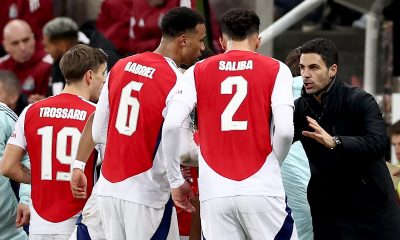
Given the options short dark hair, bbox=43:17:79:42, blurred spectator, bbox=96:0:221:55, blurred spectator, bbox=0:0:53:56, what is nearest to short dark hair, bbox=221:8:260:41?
blurred spectator, bbox=96:0:221:55

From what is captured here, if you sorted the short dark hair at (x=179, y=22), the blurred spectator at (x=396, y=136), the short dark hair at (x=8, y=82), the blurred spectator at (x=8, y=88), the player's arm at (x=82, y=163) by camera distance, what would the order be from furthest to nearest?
the short dark hair at (x=8, y=82) < the blurred spectator at (x=8, y=88) < the blurred spectator at (x=396, y=136) < the player's arm at (x=82, y=163) < the short dark hair at (x=179, y=22)

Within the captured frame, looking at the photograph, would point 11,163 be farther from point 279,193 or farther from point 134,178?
point 279,193

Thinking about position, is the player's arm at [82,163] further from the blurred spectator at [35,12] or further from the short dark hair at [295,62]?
the blurred spectator at [35,12]

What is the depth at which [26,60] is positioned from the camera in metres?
15.0

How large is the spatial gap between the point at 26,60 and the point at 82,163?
5297 millimetres

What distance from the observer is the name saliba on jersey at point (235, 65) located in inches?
360

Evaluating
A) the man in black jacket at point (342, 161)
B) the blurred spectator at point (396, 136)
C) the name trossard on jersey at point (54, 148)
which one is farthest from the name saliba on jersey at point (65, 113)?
the blurred spectator at point (396, 136)

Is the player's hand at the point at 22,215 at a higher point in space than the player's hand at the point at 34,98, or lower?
lower

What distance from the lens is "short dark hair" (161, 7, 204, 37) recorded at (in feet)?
31.8

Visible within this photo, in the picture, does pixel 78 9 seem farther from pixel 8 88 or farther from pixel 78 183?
pixel 78 183

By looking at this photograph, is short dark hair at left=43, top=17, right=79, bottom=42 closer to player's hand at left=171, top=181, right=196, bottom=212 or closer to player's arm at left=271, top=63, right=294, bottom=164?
player's hand at left=171, top=181, right=196, bottom=212

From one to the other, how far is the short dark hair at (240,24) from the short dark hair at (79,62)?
4.36 feet

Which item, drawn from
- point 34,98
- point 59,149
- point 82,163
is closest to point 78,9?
point 34,98

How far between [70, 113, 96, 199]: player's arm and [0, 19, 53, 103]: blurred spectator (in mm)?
4925
